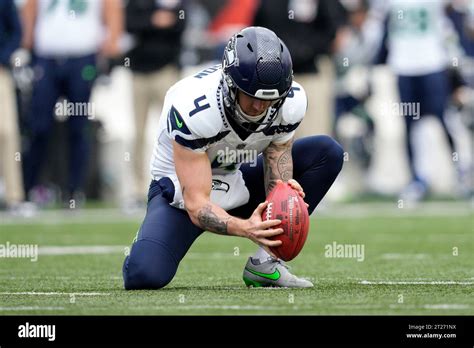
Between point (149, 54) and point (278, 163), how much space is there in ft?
26.1

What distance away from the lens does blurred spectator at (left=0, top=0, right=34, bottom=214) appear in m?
13.6

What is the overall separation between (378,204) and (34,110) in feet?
15.6

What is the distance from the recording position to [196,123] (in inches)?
269

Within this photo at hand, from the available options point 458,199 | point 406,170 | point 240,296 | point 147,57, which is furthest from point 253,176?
point 406,170

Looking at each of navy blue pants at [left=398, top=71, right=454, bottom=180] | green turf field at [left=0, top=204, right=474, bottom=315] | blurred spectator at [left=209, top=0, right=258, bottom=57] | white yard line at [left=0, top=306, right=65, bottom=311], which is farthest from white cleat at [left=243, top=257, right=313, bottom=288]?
navy blue pants at [left=398, top=71, right=454, bottom=180]

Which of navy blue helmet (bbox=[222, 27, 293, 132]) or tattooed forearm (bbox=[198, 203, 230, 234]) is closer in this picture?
navy blue helmet (bbox=[222, 27, 293, 132])

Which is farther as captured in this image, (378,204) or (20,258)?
(378,204)

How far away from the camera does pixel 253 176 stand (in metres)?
7.61

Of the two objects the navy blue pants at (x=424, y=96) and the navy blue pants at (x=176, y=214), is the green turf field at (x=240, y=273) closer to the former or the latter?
the navy blue pants at (x=176, y=214)

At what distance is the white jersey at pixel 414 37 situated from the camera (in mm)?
15484

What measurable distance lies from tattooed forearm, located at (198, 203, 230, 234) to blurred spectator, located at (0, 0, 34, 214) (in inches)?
279

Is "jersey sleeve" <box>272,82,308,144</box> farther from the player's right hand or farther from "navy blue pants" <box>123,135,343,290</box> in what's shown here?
the player's right hand

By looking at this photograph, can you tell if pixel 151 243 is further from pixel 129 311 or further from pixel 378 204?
pixel 378 204
